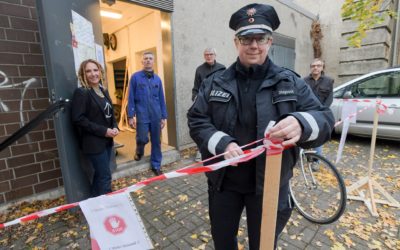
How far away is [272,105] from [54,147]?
331 cm

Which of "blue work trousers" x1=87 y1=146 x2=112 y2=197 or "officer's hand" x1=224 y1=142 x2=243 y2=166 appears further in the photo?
"blue work trousers" x1=87 y1=146 x2=112 y2=197

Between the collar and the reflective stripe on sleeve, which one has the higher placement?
the collar

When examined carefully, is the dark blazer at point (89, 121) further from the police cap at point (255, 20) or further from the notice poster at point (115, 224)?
the police cap at point (255, 20)

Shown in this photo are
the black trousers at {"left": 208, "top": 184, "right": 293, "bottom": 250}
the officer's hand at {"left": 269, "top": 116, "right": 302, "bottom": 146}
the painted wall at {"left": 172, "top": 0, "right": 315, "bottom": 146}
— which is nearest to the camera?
the officer's hand at {"left": 269, "top": 116, "right": 302, "bottom": 146}

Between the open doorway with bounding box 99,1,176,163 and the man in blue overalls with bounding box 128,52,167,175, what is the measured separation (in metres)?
0.78

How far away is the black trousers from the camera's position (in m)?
1.52

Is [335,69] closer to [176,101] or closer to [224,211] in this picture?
[176,101]

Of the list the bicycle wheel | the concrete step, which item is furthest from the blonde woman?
the bicycle wheel

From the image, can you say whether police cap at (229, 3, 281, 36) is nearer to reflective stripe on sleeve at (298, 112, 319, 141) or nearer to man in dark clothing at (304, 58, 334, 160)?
reflective stripe on sleeve at (298, 112, 319, 141)

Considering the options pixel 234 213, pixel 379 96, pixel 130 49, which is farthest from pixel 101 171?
pixel 379 96

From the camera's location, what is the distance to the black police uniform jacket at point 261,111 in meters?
1.28

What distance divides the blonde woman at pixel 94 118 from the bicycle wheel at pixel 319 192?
223 cm

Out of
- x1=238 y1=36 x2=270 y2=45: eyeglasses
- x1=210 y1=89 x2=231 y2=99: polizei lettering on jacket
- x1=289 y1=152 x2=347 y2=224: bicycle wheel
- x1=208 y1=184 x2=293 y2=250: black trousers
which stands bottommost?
x1=289 y1=152 x2=347 y2=224: bicycle wheel

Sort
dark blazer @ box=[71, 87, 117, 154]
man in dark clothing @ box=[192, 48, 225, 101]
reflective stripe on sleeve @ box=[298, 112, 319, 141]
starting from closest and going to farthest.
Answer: reflective stripe on sleeve @ box=[298, 112, 319, 141] < dark blazer @ box=[71, 87, 117, 154] < man in dark clothing @ box=[192, 48, 225, 101]
